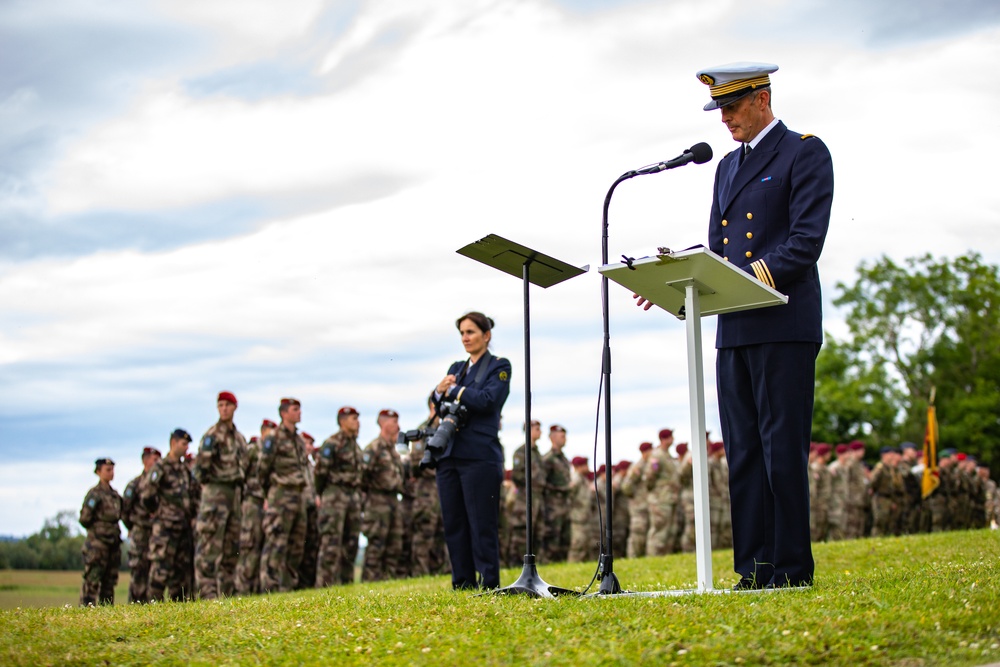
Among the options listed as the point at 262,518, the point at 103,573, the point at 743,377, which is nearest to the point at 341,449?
the point at 262,518

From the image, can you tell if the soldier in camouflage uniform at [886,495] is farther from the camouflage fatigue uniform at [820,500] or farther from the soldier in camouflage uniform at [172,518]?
the soldier in camouflage uniform at [172,518]

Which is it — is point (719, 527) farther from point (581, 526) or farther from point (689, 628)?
point (689, 628)

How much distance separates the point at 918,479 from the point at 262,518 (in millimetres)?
16945

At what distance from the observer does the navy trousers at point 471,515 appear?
7.46 m

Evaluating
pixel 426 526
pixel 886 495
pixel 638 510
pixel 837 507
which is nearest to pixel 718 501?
pixel 638 510

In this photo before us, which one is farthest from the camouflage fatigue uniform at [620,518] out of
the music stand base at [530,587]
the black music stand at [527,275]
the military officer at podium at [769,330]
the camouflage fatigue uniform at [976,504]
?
the military officer at podium at [769,330]

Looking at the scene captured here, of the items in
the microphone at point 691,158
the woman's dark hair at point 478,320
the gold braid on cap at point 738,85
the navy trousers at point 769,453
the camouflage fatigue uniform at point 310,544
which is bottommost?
the camouflage fatigue uniform at point 310,544

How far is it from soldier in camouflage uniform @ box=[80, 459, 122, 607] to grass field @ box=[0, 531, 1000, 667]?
10.2 meters

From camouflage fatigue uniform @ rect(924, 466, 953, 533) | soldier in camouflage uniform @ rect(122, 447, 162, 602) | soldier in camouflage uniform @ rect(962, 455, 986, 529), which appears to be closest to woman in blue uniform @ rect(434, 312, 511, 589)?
soldier in camouflage uniform @ rect(122, 447, 162, 602)

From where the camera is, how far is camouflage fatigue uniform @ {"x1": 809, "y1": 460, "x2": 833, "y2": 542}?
71.3 feet

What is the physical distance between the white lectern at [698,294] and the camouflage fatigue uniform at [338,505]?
10336 millimetres

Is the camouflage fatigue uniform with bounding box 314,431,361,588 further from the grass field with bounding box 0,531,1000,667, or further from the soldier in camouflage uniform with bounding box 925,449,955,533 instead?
the soldier in camouflage uniform with bounding box 925,449,955,533

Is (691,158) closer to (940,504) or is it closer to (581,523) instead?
(581,523)

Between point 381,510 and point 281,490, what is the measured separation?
2.05 meters
